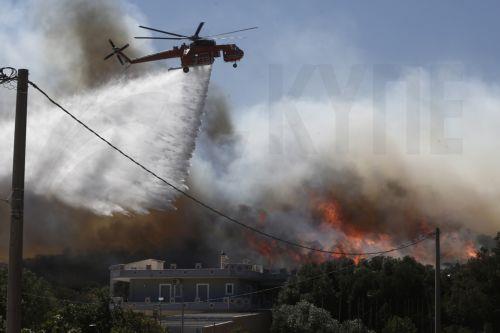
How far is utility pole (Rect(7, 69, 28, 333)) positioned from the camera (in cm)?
1876

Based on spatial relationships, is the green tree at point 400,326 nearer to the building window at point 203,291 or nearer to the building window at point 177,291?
the building window at point 203,291

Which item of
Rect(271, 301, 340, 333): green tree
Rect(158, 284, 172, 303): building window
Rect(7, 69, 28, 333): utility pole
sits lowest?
Rect(271, 301, 340, 333): green tree

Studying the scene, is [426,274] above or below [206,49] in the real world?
below

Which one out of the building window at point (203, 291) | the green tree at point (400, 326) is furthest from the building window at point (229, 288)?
the green tree at point (400, 326)

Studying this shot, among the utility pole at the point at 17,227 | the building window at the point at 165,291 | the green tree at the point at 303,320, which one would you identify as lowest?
the green tree at the point at 303,320

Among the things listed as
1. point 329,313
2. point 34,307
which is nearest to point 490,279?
point 329,313

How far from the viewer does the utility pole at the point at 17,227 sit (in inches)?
738

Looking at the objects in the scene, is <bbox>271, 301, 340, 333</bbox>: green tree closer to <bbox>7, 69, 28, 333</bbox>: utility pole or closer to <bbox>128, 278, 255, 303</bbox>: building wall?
<bbox>128, 278, 255, 303</bbox>: building wall

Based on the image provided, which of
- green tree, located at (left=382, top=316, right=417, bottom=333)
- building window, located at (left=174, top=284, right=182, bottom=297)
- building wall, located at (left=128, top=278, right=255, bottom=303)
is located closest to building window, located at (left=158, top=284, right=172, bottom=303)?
building wall, located at (left=128, top=278, right=255, bottom=303)

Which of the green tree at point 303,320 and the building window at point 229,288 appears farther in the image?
the building window at point 229,288

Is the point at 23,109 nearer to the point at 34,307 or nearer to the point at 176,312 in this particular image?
the point at 34,307

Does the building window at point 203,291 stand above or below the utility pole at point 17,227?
below

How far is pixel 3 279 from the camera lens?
76.2 metres

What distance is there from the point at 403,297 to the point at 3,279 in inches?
1721
